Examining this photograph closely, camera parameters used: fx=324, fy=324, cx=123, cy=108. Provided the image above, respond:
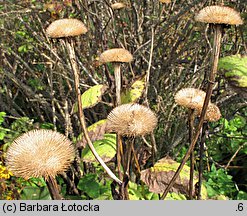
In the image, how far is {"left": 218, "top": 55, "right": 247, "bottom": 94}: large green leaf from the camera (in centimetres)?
102

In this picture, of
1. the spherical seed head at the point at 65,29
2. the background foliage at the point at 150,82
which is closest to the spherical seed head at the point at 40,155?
the spherical seed head at the point at 65,29

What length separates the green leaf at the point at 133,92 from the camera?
148 cm

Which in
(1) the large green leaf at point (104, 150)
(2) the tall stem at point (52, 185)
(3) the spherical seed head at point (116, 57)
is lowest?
(2) the tall stem at point (52, 185)

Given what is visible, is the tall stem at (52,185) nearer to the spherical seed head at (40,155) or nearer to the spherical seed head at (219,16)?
the spherical seed head at (40,155)

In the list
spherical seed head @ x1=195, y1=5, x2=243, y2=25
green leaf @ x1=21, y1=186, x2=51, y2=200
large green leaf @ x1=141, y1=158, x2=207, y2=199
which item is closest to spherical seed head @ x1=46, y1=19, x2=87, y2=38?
spherical seed head @ x1=195, y1=5, x2=243, y2=25

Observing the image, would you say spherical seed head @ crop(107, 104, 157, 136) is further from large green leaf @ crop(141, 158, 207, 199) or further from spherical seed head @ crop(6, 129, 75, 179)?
large green leaf @ crop(141, 158, 207, 199)

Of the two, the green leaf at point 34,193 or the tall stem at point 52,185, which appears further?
the green leaf at point 34,193

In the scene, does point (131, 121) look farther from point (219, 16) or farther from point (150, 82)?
point (150, 82)

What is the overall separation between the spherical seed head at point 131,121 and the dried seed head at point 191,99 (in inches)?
6.5

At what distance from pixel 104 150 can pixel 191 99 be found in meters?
0.48

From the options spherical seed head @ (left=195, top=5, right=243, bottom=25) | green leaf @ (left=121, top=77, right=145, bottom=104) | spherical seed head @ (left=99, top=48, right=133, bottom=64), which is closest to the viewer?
spherical seed head @ (left=195, top=5, right=243, bottom=25)

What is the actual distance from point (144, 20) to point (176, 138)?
0.83 metres

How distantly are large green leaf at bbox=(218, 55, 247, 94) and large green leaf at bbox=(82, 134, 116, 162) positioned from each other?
60cm
